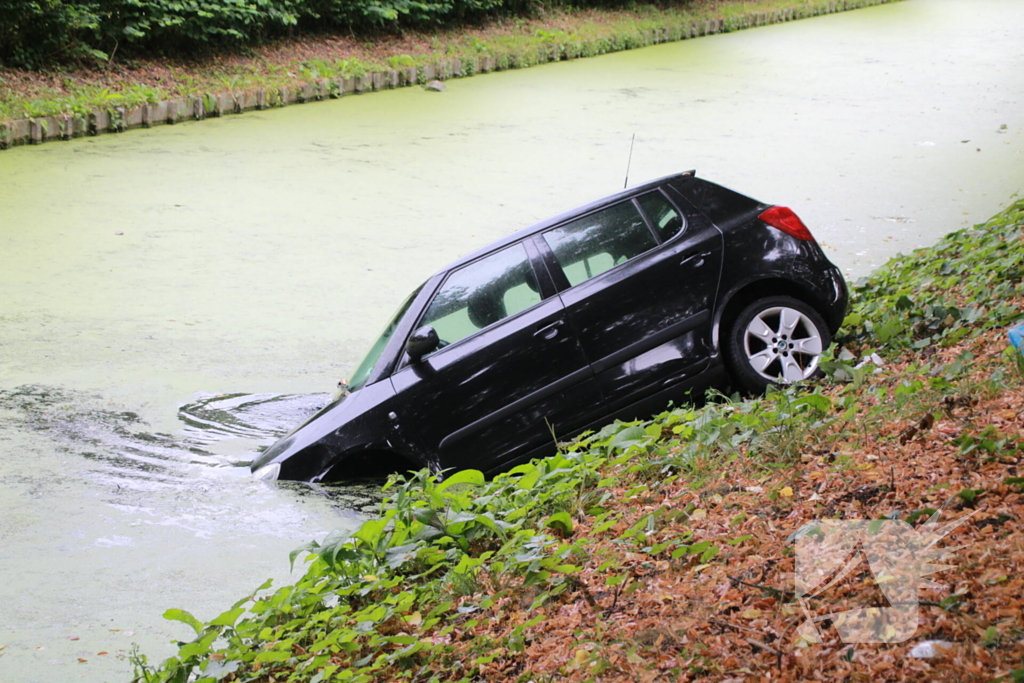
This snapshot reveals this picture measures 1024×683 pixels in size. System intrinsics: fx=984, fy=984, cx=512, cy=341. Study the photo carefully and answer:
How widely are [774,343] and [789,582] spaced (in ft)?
8.85

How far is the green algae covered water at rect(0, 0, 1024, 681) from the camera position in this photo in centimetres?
485

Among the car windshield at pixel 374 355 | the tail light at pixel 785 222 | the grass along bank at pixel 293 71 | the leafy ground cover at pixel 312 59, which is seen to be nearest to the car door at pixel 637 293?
the tail light at pixel 785 222

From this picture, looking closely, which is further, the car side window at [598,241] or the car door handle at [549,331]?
the car side window at [598,241]

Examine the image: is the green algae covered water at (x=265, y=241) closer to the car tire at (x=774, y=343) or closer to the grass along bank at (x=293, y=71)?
the grass along bank at (x=293, y=71)

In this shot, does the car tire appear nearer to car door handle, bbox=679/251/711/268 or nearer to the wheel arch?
the wheel arch

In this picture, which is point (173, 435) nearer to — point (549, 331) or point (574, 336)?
point (549, 331)

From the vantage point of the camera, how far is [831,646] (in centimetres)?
276

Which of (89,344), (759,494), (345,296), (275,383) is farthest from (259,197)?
(759,494)

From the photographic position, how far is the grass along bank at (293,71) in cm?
1419

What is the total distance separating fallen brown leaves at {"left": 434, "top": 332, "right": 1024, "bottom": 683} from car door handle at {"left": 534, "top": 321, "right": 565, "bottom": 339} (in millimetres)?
1377

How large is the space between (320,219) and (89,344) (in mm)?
3550

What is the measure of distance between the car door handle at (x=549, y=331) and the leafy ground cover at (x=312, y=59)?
10894mm

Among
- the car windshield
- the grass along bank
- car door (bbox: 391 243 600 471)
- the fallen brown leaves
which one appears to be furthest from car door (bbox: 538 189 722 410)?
the grass along bank

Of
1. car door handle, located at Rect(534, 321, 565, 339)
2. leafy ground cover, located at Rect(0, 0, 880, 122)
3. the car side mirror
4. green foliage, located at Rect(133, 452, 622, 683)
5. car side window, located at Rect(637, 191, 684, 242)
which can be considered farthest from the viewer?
leafy ground cover, located at Rect(0, 0, 880, 122)
